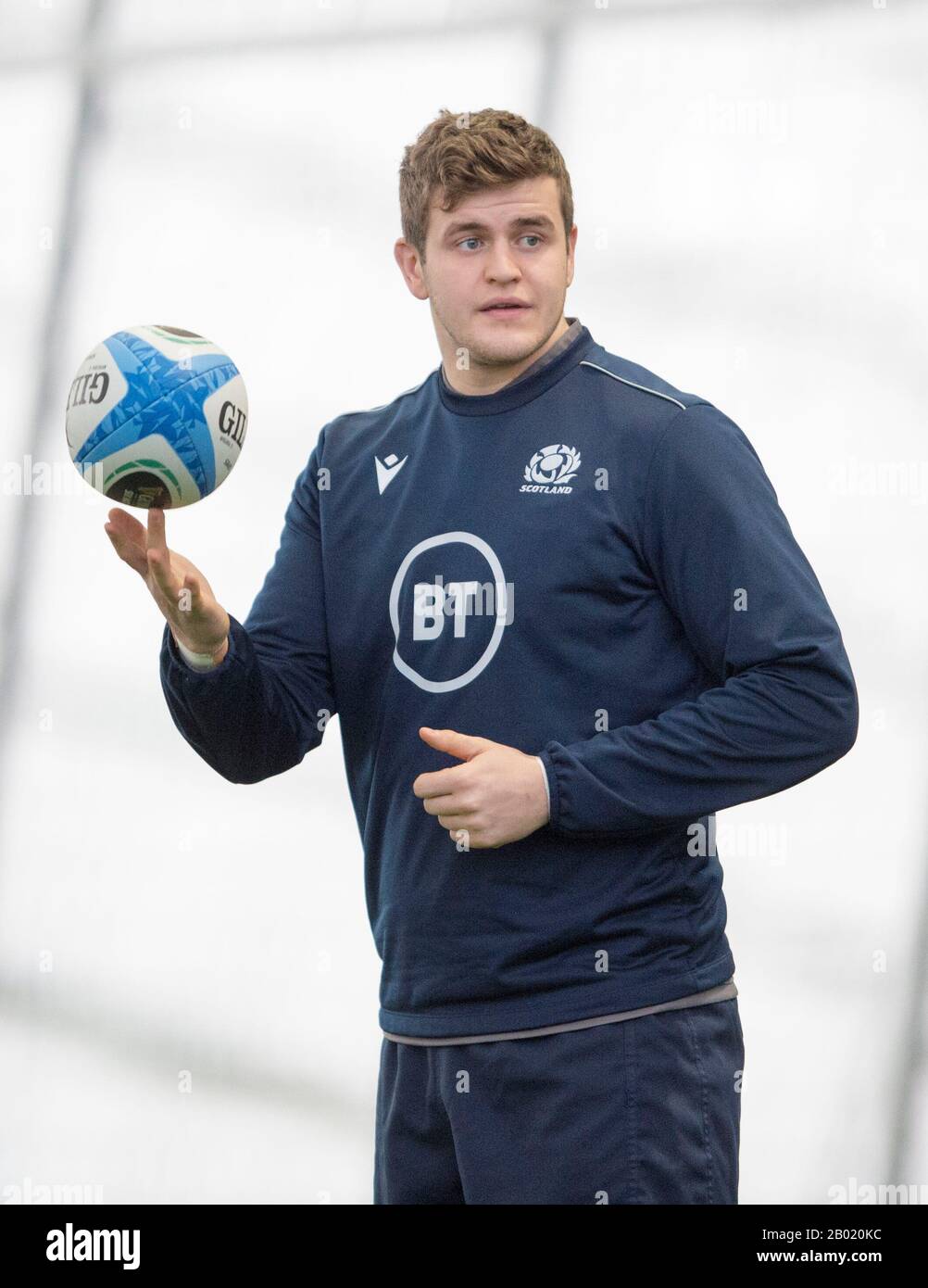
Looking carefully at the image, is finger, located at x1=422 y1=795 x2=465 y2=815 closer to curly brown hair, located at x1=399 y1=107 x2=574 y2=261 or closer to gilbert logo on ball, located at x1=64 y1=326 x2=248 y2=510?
gilbert logo on ball, located at x1=64 y1=326 x2=248 y2=510

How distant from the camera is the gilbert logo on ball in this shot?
1.47 m

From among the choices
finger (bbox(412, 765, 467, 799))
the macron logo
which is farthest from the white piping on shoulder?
finger (bbox(412, 765, 467, 799))

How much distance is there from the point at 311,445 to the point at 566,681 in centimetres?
127

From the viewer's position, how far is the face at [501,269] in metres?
1.49

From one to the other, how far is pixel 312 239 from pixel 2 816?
1140 mm

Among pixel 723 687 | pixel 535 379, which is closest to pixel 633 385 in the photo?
pixel 535 379

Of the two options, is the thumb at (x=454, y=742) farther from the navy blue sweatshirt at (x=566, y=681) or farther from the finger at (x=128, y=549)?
the finger at (x=128, y=549)

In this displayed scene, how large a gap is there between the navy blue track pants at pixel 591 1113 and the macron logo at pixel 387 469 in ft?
1.90

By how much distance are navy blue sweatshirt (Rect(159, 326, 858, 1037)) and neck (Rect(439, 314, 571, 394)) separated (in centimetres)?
2

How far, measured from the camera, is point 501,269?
147 centimetres

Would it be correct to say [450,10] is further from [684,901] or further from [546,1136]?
[546,1136]

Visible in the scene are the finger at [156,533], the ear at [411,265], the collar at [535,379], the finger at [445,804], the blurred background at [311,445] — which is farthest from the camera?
the blurred background at [311,445]

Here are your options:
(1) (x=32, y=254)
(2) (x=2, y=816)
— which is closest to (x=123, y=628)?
(2) (x=2, y=816)

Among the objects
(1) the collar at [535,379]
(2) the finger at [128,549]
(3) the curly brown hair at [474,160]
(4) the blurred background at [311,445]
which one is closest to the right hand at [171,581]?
(2) the finger at [128,549]
